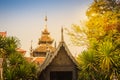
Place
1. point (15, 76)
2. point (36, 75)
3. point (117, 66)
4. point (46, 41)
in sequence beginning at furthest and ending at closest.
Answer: point (46, 41) → point (36, 75) → point (15, 76) → point (117, 66)

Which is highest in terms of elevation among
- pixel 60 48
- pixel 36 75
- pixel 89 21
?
pixel 89 21

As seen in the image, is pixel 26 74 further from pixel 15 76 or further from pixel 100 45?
pixel 100 45

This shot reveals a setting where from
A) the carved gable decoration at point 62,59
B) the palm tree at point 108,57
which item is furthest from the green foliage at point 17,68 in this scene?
the palm tree at point 108,57

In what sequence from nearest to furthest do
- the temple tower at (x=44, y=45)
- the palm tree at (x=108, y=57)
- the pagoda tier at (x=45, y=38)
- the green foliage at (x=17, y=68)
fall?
1. the palm tree at (x=108, y=57)
2. the green foliage at (x=17, y=68)
3. the temple tower at (x=44, y=45)
4. the pagoda tier at (x=45, y=38)

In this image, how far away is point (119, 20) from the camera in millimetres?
21516

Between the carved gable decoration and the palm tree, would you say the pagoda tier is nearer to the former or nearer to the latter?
the carved gable decoration

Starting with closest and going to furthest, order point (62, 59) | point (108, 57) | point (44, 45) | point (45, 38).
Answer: point (108, 57)
point (62, 59)
point (44, 45)
point (45, 38)

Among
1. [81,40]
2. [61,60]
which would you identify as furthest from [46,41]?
[61,60]

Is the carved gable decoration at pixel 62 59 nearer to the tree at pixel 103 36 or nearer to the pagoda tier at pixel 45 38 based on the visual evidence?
the tree at pixel 103 36

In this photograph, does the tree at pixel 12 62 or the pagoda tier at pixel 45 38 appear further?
the pagoda tier at pixel 45 38

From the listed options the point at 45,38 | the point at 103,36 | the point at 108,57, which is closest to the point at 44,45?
the point at 45,38

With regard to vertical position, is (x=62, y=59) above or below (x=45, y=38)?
above

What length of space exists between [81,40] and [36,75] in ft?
15.0

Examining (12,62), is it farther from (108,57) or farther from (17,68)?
(108,57)
